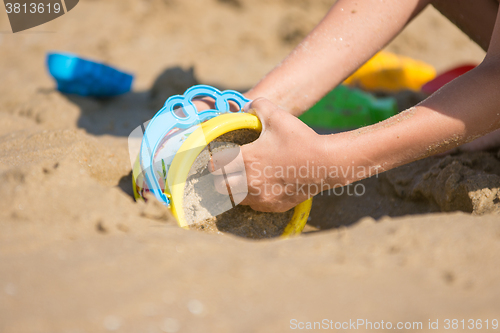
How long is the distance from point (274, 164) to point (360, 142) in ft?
0.70

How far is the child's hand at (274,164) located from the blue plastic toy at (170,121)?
12cm

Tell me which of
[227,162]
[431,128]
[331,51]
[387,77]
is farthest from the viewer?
[387,77]

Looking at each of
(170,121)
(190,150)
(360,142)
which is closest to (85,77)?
(170,121)

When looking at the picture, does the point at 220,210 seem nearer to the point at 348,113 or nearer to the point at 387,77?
the point at 348,113

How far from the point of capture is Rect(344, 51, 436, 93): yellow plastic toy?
83.1 inches

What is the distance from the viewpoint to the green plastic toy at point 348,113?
1.73 m

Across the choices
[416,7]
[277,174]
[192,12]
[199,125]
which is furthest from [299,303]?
[192,12]

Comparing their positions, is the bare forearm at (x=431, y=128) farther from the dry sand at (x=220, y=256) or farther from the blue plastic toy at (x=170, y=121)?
the blue plastic toy at (x=170, y=121)

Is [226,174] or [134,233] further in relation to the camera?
[226,174]

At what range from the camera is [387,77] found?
2117mm

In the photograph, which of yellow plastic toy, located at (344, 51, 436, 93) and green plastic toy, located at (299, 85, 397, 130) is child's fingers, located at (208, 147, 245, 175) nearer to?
green plastic toy, located at (299, 85, 397, 130)

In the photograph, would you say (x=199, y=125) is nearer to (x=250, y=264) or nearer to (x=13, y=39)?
(x=250, y=264)

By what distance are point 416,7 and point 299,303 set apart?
40.1 inches

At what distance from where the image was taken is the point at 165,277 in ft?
1.99
